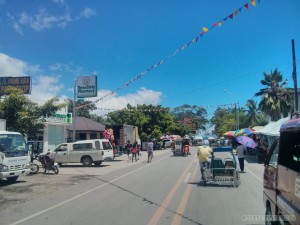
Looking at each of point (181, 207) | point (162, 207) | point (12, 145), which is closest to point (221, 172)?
point (181, 207)

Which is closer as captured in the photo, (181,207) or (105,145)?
(181,207)

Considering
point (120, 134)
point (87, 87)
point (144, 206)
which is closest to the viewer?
point (144, 206)

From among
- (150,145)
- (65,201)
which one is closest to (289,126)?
(65,201)

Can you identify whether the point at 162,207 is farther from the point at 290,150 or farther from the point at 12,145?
the point at 12,145

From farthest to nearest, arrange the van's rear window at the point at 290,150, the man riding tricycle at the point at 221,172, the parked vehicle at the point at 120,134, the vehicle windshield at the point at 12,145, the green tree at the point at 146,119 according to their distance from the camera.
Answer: the green tree at the point at 146,119 < the parked vehicle at the point at 120,134 < the vehicle windshield at the point at 12,145 < the man riding tricycle at the point at 221,172 < the van's rear window at the point at 290,150

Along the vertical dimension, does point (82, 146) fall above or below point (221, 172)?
above

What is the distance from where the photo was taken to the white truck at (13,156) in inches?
586

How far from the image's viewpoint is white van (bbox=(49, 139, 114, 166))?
80.5ft

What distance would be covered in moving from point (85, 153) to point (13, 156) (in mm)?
9419

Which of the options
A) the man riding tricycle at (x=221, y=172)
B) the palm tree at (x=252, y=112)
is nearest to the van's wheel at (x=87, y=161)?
the man riding tricycle at (x=221, y=172)

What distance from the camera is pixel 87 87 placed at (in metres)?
36.6

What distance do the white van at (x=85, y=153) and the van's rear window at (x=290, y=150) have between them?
1991 centimetres

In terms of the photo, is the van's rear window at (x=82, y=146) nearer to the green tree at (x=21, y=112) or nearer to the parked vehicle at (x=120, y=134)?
the green tree at (x=21, y=112)

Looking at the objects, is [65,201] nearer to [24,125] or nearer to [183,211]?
[183,211]
